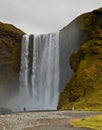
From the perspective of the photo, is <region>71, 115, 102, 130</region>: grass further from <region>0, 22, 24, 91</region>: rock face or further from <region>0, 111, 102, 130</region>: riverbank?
<region>0, 22, 24, 91</region>: rock face

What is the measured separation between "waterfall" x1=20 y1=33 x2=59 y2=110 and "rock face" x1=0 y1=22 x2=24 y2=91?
2891 mm

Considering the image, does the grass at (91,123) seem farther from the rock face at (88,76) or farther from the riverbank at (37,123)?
the rock face at (88,76)

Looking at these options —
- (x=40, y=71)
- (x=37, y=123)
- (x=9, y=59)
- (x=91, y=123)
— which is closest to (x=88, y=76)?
(x=40, y=71)

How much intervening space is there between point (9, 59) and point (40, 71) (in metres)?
16.3

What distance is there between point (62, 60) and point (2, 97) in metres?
28.7

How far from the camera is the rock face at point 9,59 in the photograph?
13438cm

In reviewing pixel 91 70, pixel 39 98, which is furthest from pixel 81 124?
pixel 39 98

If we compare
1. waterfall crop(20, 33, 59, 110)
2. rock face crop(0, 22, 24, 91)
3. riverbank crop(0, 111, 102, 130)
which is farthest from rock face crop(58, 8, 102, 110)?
rock face crop(0, 22, 24, 91)

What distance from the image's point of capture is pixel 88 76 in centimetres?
9275

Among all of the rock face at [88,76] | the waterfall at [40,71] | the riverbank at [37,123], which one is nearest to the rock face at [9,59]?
the waterfall at [40,71]

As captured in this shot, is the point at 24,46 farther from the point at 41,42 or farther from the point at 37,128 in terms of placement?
the point at 37,128

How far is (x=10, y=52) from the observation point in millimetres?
135625

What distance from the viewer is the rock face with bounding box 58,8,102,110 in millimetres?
81125

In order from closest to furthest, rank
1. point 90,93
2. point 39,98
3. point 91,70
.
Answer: point 90,93, point 91,70, point 39,98
